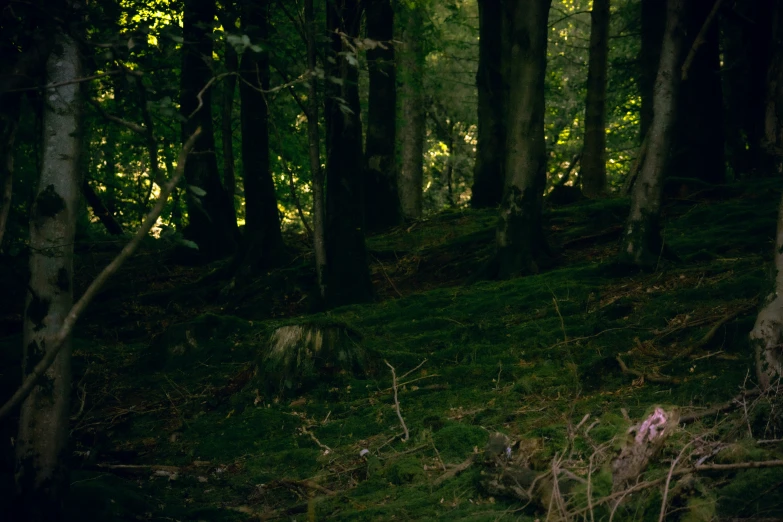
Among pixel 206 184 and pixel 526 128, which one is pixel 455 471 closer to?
pixel 526 128

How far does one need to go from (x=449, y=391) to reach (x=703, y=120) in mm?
8731

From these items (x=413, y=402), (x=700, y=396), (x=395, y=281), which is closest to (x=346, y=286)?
(x=395, y=281)

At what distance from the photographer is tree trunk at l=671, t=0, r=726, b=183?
13.0 m

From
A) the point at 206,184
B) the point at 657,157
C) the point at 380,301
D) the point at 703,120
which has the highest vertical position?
the point at 703,120

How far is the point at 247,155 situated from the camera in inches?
506

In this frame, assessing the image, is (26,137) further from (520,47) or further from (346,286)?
(520,47)

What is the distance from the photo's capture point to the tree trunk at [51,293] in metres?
4.10

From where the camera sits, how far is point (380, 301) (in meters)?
11.3

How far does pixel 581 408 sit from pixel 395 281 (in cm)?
710

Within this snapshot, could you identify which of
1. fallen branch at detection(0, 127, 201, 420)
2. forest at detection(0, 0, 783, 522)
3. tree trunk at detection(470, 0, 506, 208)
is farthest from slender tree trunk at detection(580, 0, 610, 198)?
fallen branch at detection(0, 127, 201, 420)

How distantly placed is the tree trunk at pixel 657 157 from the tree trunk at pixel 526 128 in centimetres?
159

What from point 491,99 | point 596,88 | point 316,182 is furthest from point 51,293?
point 596,88

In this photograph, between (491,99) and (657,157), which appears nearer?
(657,157)

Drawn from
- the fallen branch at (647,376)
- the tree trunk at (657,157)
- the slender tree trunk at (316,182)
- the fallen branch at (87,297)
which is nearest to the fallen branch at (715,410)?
the fallen branch at (647,376)
